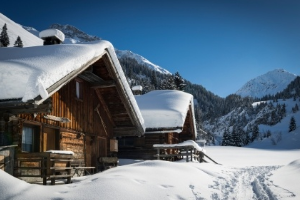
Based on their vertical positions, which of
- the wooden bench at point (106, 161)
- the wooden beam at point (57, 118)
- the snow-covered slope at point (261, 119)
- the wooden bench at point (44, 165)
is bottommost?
the wooden bench at point (106, 161)

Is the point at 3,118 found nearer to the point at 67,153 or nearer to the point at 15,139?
the point at 15,139

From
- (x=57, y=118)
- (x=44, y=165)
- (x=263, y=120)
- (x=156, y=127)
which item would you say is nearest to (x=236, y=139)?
(x=156, y=127)

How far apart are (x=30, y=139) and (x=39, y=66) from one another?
3310mm

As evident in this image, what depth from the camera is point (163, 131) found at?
21688 mm

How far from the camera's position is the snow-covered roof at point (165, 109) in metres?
21.7

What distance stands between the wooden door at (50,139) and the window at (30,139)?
422mm

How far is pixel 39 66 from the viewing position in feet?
30.2

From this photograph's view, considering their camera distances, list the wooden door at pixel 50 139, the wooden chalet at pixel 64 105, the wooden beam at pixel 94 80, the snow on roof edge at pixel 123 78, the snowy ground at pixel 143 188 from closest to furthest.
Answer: the snowy ground at pixel 143 188 < the wooden chalet at pixel 64 105 < the wooden door at pixel 50 139 < the snow on roof edge at pixel 123 78 < the wooden beam at pixel 94 80

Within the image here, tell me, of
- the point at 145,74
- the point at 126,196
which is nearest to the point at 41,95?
the point at 126,196

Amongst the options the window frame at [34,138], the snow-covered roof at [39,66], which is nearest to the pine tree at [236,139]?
the snow-covered roof at [39,66]

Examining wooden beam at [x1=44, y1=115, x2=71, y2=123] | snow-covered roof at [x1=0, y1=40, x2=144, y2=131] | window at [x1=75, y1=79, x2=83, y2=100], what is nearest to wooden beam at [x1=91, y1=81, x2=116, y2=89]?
window at [x1=75, y1=79, x2=83, y2=100]

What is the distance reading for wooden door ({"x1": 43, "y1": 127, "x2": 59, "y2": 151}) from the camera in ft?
39.2

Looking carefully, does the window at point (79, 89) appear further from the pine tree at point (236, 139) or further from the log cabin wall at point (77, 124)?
the pine tree at point (236, 139)

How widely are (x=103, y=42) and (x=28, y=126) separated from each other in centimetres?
452
